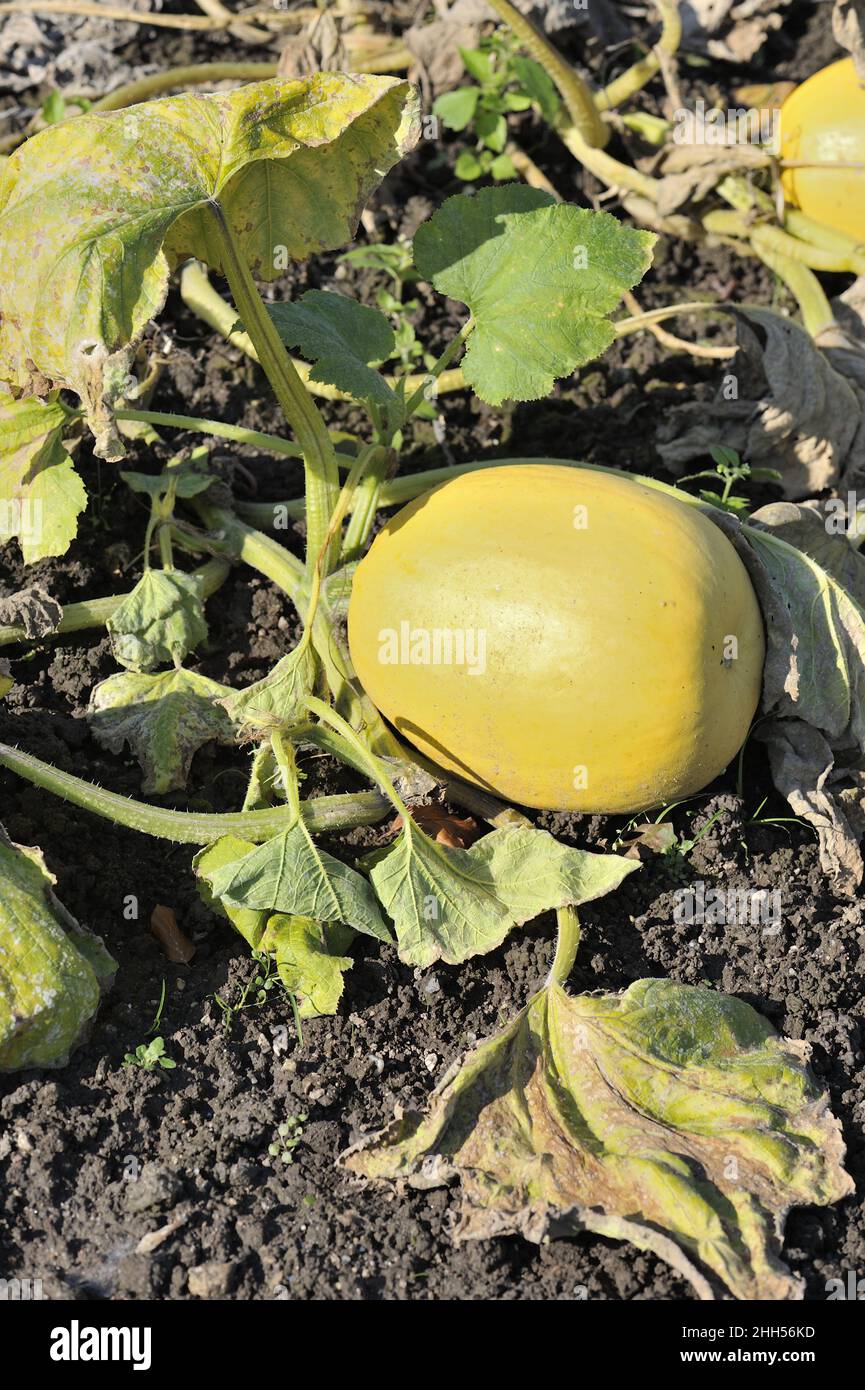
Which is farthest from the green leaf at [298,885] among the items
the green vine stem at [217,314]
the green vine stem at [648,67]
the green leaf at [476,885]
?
the green vine stem at [648,67]

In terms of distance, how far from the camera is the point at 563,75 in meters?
4.61

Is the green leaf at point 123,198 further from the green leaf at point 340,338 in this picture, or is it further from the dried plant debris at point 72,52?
the dried plant debris at point 72,52

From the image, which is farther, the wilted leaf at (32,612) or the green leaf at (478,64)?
the green leaf at (478,64)

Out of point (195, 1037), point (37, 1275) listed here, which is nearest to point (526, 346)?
point (195, 1037)

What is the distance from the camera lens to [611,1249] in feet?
9.05

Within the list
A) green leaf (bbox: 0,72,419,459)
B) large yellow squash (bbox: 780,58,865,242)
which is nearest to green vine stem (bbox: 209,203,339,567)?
green leaf (bbox: 0,72,419,459)

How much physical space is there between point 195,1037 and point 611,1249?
0.95 meters

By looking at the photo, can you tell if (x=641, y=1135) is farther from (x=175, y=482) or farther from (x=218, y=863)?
(x=175, y=482)

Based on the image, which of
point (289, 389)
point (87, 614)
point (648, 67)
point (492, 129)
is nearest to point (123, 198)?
point (289, 389)

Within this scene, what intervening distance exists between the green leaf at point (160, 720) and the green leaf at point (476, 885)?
0.57 meters

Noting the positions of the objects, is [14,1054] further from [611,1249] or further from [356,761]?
[611,1249]

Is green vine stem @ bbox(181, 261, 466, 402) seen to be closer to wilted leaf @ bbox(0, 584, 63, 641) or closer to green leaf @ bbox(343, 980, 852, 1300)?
wilted leaf @ bbox(0, 584, 63, 641)

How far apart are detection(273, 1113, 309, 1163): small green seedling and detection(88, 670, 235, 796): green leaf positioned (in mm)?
898

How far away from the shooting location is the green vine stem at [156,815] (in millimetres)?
3211
